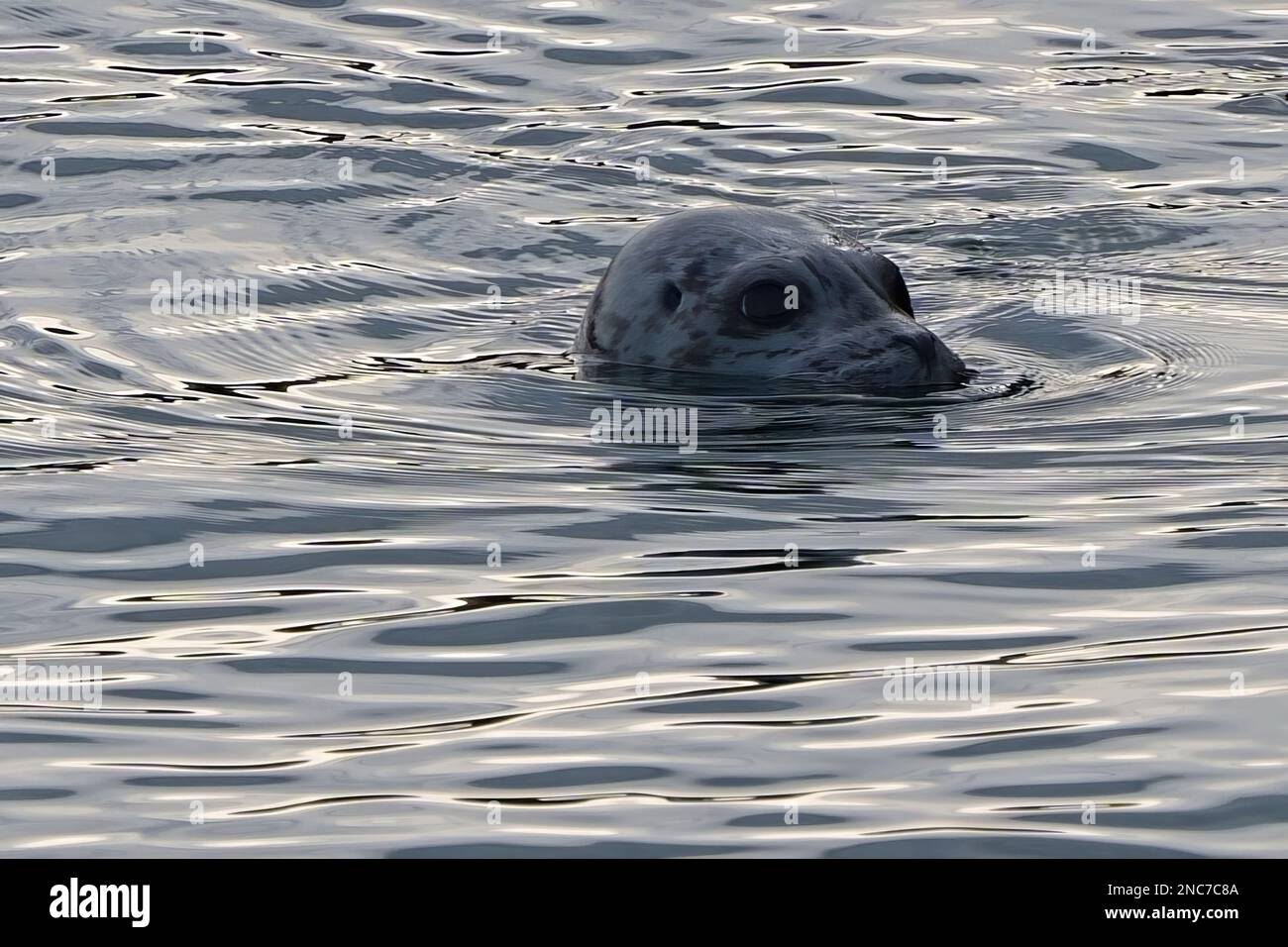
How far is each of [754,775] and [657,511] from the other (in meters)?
2.05

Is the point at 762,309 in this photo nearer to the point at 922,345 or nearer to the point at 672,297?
the point at 672,297

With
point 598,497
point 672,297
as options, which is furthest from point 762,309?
point 598,497

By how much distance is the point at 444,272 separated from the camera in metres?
11.3

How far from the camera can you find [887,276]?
8.82m

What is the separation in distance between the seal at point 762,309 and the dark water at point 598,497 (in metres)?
0.25

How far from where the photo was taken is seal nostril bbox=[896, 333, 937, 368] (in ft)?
27.1

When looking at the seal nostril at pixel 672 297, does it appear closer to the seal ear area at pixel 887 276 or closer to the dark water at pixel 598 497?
the dark water at pixel 598 497

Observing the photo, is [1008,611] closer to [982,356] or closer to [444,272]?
[982,356]

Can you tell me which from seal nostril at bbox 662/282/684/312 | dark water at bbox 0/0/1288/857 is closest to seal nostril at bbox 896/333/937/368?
dark water at bbox 0/0/1288/857

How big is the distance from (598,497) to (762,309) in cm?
171

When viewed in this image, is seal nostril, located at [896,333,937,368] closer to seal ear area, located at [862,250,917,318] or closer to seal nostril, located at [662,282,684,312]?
seal ear area, located at [862,250,917,318]
